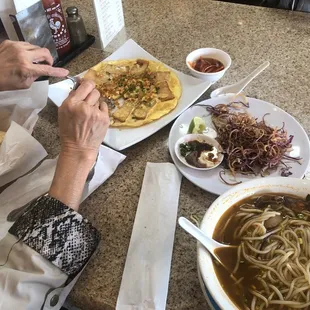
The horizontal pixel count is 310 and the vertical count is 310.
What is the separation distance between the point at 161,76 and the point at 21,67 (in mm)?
507

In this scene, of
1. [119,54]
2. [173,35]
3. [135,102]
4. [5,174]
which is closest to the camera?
[5,174]

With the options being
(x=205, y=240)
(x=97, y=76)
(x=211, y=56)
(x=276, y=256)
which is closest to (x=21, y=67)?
(x=97, y=76)

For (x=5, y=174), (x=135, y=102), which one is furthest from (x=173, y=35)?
(x=5, y=174)

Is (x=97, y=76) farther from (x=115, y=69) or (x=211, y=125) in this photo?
(x=211, y=125)

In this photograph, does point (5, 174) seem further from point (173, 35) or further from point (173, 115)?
point (173, 35)

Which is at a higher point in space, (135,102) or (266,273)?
(266,273)

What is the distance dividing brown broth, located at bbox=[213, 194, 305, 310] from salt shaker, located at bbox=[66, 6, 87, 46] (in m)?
1.11

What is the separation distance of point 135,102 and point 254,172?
0.53 m

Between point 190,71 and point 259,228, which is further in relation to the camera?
point 190,71

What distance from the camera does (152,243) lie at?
3.14ft

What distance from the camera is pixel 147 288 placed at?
87 cm

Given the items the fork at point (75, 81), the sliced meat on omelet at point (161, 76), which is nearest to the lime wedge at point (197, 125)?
the sliced meat on omelet at point (161, 76)

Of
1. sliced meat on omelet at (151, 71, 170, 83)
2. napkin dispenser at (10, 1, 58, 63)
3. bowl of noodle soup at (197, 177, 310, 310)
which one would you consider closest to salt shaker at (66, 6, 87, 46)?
napkin dispenser at (10, 1, 58, 63)

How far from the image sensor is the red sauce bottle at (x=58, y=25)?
4.82 feet
